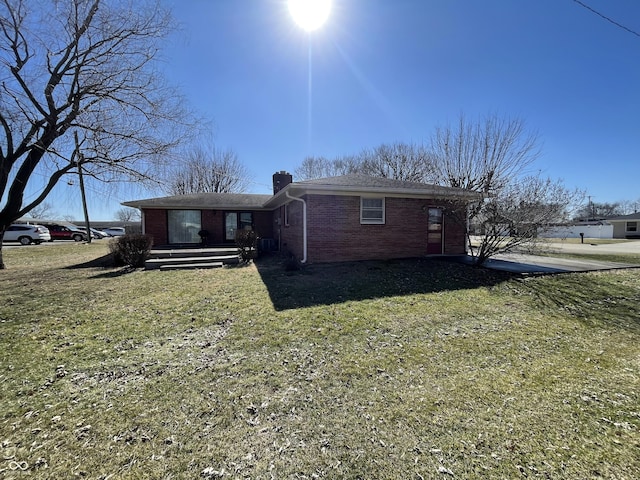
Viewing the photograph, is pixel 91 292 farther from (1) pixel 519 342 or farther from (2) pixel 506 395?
(1) pixel 519 342

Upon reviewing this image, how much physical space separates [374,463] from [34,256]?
19946mm

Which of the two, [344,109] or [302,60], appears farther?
[344,109]

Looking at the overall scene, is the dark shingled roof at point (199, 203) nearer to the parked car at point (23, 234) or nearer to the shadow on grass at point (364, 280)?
the shadow on grass at point (364, 280)

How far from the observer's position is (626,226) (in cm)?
3997

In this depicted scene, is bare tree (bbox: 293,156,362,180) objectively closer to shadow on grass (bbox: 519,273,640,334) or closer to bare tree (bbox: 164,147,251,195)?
bare tree (bbox: 164,147,251,195)

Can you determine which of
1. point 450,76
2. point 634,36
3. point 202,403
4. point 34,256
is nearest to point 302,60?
point 450,76

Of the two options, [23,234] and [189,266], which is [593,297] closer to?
[189,266]

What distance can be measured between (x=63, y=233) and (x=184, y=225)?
2286 cm

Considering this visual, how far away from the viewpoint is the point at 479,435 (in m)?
2.42

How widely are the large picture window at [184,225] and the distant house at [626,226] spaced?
52.8 m

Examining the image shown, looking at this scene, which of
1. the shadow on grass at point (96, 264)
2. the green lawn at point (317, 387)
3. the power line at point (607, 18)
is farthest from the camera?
the shadow on grass at point (96, 264)

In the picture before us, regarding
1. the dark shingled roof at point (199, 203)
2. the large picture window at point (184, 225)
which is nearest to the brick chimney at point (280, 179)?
the dark shingled roof at point (199, 203)

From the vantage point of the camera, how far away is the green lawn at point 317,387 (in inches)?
85.2

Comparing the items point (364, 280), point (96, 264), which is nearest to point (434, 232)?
point (364, 280)
